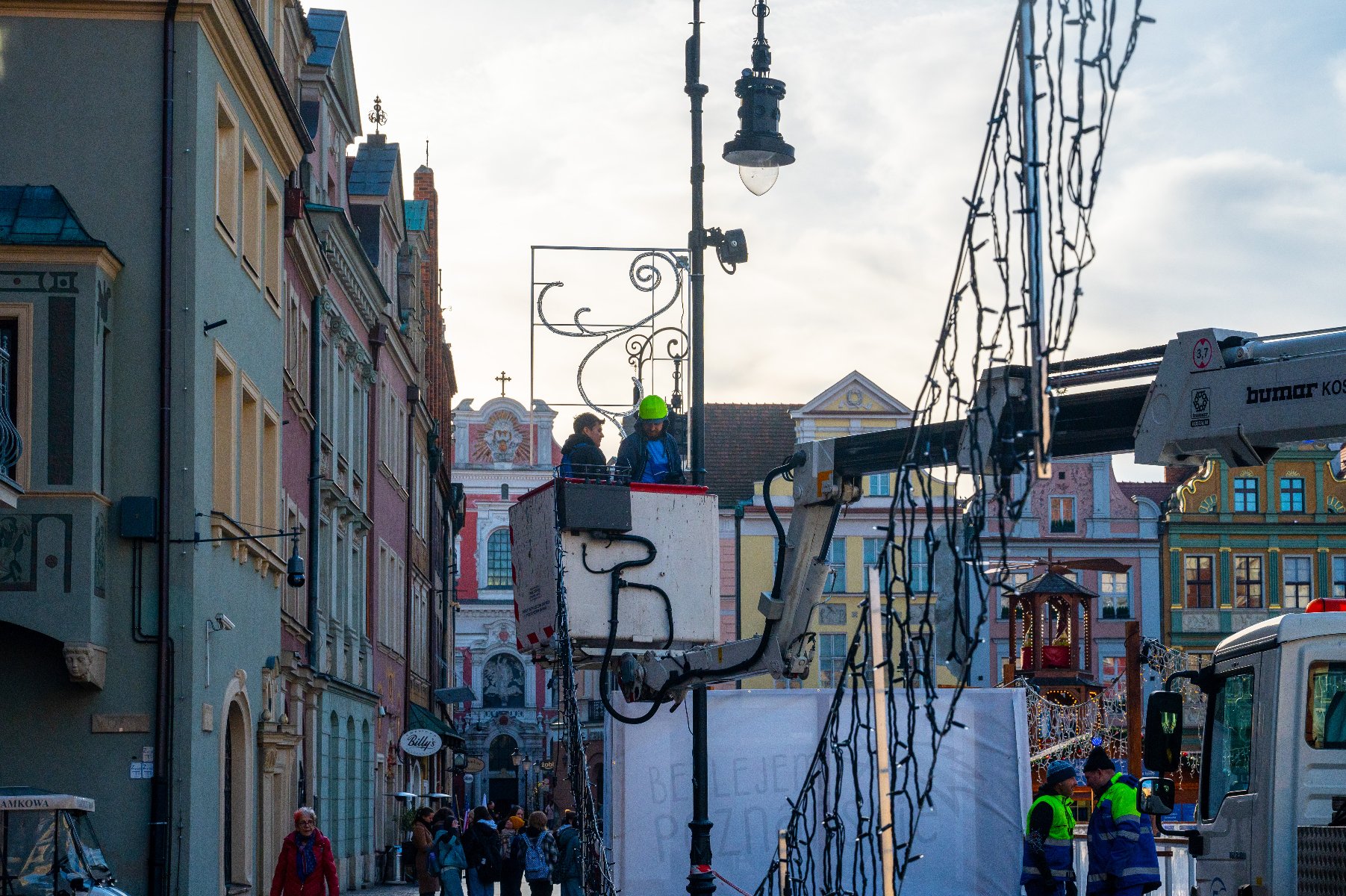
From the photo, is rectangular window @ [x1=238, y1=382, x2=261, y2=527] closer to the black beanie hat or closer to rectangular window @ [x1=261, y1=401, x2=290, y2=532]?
rectangular window @ [x1=261, y1=401, x2=290, y2=532]

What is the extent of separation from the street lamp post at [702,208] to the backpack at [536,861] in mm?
6693

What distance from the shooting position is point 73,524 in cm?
1748

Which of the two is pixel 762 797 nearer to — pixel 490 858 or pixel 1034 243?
pixel 490 858

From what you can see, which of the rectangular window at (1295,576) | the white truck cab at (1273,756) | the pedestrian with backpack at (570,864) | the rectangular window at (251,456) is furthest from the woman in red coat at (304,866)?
the rectangular window at (1295,576)

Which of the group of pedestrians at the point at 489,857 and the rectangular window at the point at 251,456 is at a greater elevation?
the rectangular window at the point at 251,456

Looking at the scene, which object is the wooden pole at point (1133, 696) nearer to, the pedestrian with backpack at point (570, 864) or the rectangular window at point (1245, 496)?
the pedestrian with backpack at point (570, 864)

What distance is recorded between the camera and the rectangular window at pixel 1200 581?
193 feet

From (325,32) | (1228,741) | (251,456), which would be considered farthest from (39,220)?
(325,32)

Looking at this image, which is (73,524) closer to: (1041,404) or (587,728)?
(1041,404)

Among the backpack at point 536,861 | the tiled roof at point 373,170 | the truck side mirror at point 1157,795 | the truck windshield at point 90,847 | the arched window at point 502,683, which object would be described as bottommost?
the arched window at point 502,683

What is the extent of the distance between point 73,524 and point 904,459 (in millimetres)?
11705

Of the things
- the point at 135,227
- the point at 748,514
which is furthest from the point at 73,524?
the point at 748,514

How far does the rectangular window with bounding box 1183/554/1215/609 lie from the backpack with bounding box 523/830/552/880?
40.6m

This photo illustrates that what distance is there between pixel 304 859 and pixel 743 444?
49564mm
